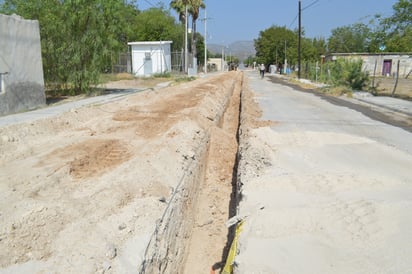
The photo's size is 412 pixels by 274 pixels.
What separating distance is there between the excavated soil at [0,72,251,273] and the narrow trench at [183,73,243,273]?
0.8 inches

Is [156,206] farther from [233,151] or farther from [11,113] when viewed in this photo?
[11,113]

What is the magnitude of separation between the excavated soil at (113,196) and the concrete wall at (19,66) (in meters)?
2.89

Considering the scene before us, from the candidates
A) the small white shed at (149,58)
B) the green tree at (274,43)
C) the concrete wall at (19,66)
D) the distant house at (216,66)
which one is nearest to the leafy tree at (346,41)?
the green tree at (274,43)

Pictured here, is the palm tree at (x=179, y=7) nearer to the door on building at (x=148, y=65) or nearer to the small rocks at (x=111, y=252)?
the door on building at (x=148, y=65)

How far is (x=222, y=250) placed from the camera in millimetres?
5098

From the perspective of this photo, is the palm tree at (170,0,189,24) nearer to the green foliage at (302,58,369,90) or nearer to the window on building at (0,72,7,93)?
the green foliage at (302,58,369,90)

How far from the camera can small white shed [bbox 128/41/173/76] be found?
3450 centimetres

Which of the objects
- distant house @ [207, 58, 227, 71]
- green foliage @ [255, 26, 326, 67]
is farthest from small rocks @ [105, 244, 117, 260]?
distant house @ [207, 58, 227, 71]

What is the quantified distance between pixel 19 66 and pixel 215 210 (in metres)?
9.27

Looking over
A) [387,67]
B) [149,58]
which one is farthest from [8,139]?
[387,67]

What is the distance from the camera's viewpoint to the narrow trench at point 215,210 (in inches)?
195

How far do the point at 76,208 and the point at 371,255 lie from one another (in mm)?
3265

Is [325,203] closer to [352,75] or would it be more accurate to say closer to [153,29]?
[352,75]

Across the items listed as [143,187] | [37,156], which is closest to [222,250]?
[143,187]
